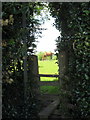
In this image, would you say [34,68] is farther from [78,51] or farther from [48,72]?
[48,72]

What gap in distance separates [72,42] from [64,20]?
2.17 feet

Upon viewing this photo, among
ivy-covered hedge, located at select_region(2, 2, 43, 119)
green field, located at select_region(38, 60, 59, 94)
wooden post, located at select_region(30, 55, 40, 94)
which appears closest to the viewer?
ivy-covered hedge, located at select_region(2, 2, 43, 119)

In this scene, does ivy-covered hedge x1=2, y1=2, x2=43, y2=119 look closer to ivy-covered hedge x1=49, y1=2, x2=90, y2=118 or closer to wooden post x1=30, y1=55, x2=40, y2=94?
wooden post x1=30, y1=55, x2=40, y2=94

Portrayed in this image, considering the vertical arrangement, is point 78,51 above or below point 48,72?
above

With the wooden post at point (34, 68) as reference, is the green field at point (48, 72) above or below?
below

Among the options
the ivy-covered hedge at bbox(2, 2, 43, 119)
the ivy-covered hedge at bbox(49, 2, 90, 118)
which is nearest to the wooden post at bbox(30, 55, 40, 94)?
the ivy-covered hedge at bbox(2, 2, 43, 119)

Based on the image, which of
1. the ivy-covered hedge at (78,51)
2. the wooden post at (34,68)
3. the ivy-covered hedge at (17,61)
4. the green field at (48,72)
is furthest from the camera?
the green field at (48,72)

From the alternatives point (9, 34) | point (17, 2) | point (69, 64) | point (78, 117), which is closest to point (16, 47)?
point (9, 34)

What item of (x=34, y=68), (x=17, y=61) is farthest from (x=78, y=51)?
(x=17, y=61)

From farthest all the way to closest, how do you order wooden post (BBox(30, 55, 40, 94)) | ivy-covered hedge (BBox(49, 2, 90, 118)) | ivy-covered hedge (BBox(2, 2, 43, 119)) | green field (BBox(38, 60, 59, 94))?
green field (BBox(38, 60, 59, 94)) → wooden post (BBox(30, 55, 40, 94)) → ivy-covered hedge (BBox(2, 2, 43, 119)) → ivy-covered hedge (BBox(49, 2, 90, 118))

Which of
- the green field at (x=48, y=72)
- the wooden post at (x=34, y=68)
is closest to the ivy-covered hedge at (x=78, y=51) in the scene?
the green field at (x=48, y=72)

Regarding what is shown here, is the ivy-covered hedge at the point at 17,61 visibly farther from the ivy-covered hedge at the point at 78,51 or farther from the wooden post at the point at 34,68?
the ivy-covered hedge at the point at 78,51

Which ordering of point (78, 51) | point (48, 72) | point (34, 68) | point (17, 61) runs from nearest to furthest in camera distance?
point (78, 51)
point (17, 61)
point (34, 68)
point (48, 72)

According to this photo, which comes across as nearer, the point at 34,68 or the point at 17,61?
the point at 17,61
